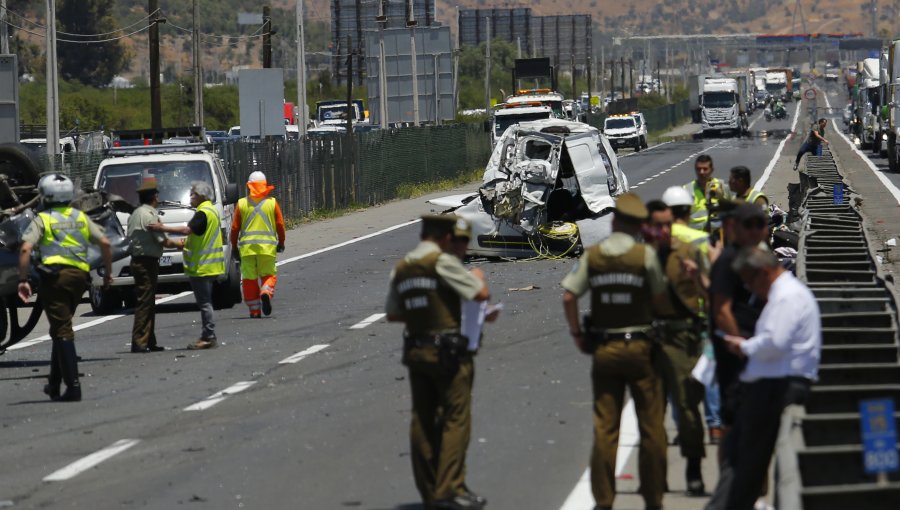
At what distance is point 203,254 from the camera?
58.3ft

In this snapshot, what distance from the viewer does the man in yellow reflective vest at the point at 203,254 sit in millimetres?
17484

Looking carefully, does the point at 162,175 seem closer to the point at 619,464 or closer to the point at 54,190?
the point at 54,190

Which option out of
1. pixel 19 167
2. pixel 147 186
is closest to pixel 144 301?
pixel 147 186

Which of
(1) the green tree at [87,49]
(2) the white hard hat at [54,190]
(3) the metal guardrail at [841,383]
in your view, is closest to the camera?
(3) the metal guardrail at [841,383]

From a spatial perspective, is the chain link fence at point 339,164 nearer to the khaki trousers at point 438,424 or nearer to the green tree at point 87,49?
the khaki trousers at point 438,424

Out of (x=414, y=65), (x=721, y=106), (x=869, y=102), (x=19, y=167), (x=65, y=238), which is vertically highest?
(x=414, y=65)

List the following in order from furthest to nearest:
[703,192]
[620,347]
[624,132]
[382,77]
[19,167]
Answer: [624,132] < [382,77] < [19,167] < [703,192] < [620,347]

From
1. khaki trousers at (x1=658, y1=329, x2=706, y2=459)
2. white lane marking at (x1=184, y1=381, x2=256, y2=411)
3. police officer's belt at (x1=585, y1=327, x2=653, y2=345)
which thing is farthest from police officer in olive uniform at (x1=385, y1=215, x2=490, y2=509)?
white lane marking at (x1=184, y1=381, x2=256, y2=411)

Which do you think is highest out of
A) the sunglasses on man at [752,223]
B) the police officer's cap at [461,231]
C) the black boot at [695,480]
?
the sunglasses on man at [752,223]

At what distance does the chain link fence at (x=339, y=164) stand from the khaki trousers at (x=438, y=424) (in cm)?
1964

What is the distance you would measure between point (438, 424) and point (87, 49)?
15313 cm

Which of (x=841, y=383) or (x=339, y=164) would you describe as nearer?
(x=841, y=383)

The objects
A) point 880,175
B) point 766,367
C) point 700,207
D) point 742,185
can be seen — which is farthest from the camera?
point 880,175

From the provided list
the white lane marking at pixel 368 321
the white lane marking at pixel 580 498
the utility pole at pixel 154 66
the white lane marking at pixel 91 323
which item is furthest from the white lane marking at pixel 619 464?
the utility pole at pixel 154 66
